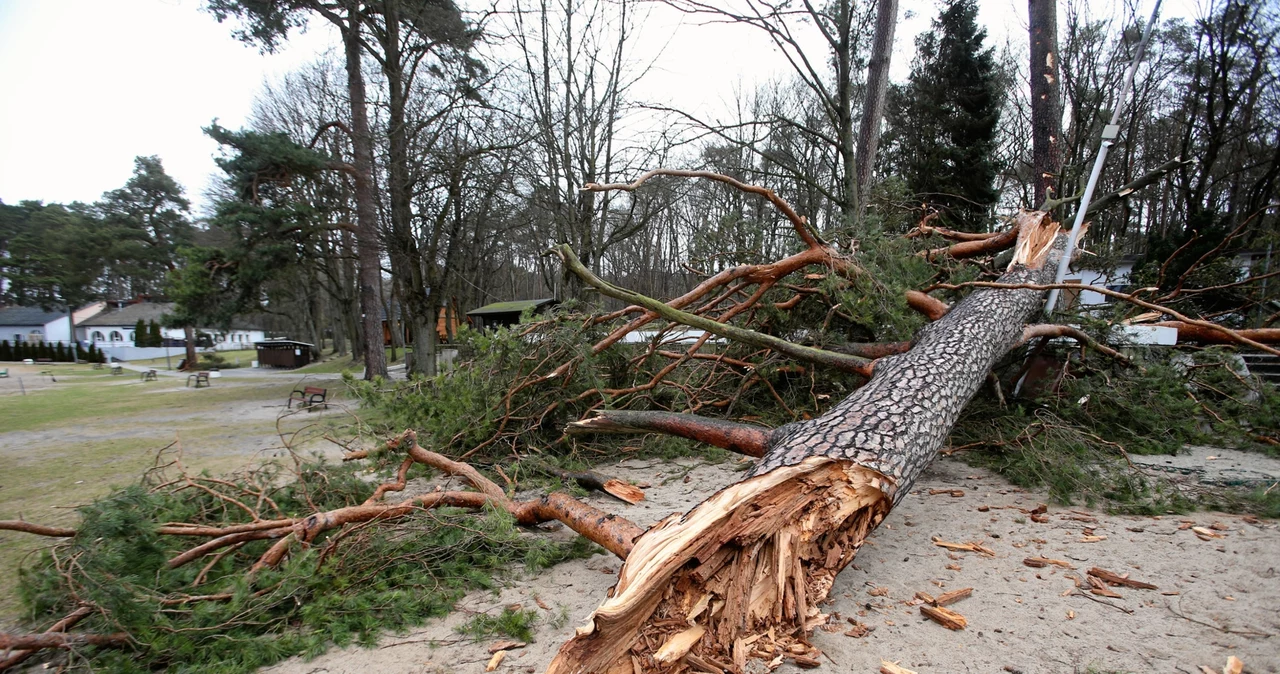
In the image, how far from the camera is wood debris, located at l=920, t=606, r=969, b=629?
83.1 inches

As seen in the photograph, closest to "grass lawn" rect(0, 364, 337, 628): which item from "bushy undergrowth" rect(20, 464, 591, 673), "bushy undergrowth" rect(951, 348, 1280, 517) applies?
"bushy undergrowth" rect(20, 464, 591, 673)

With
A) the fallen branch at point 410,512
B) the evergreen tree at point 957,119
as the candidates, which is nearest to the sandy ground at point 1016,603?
the fallen branch at point 410,512

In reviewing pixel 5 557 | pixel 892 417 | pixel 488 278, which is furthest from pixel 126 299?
pixel 892 417

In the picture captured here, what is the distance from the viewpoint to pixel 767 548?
2.05 m

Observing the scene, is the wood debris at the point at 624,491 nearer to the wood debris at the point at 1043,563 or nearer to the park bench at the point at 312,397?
the wood debris at the point at 1043,563

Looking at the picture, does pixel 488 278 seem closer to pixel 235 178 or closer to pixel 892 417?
pixel 235 178

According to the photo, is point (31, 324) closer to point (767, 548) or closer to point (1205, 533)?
point (767, 548)

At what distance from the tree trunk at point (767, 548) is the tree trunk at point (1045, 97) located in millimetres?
6345

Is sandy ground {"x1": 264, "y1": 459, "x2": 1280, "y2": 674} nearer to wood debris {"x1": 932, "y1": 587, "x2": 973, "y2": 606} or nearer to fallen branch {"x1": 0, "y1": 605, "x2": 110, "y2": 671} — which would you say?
wood debris {"x1": 932, "y1": 587, "x2": 973, "y2": 606}

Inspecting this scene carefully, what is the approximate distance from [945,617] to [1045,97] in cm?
800

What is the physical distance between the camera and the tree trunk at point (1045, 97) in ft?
24.0

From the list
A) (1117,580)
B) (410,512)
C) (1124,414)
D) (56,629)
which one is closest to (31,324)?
(56,629)

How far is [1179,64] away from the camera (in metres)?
15.4

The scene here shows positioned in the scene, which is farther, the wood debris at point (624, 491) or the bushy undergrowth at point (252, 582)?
the wood debris at point (624, 491)
